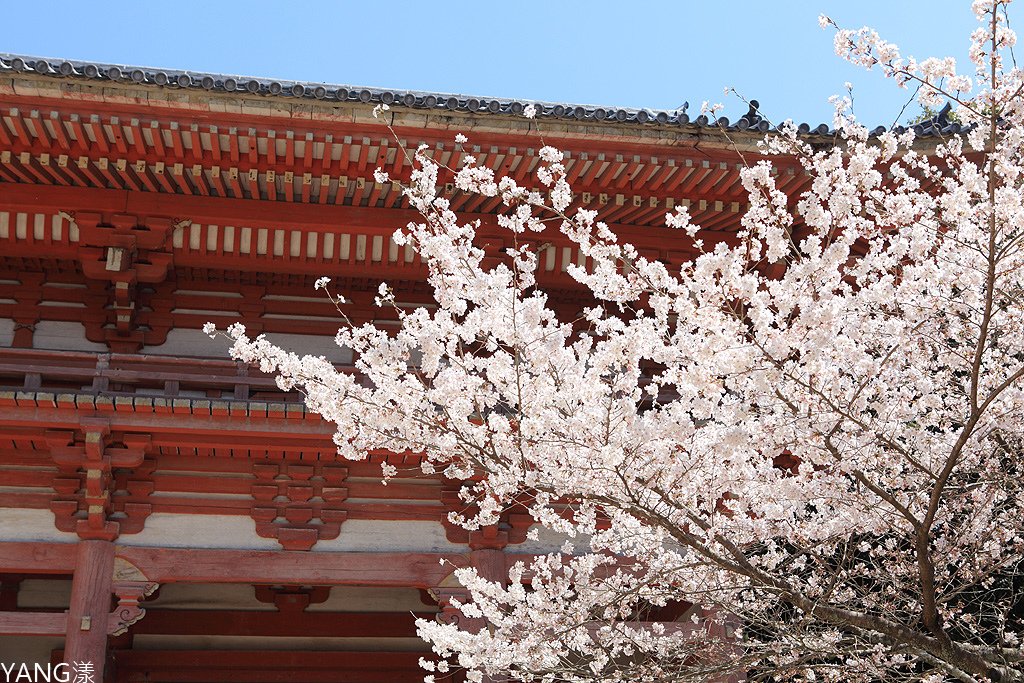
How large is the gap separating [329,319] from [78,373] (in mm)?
2151

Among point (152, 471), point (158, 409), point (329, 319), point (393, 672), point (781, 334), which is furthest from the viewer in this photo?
point (393, 672)

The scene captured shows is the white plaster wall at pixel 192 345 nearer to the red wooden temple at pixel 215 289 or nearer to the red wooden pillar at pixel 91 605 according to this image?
the red wooden temple at pixel 215 289

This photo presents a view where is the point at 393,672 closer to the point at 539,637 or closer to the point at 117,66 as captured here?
the point at 539,637

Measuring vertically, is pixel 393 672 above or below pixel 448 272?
below

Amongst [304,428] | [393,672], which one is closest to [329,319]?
[304,428]

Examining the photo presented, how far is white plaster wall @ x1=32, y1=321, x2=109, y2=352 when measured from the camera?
845 cm

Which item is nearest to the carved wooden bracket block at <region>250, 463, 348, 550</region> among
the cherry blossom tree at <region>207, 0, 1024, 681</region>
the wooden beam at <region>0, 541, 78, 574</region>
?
the wooden beam at <region>0, 541, 78, 574</region>

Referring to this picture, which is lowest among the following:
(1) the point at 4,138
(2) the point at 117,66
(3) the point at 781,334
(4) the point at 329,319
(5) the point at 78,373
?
(3) the point at 781,334

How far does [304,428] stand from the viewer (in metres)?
7.46

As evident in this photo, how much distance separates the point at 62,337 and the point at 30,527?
5.46 feet

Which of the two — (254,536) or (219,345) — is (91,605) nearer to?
(254,536)

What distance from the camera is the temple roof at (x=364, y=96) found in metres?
7.20

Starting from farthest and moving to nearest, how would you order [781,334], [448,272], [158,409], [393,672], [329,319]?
[393,672], [329,319], [158,409], [448,272], [781,334]

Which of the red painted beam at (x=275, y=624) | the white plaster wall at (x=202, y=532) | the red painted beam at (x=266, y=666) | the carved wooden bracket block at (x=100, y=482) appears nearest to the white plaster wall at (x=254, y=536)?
the white plaster wall at (x=202, y=532)
